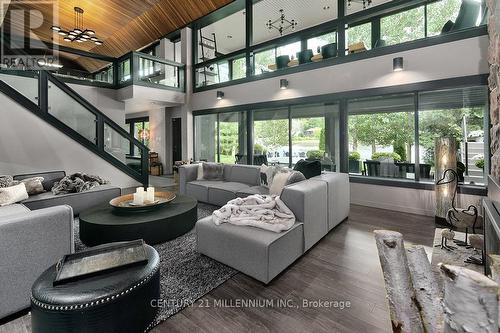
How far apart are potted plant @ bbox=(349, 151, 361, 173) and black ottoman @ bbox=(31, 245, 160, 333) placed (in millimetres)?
4703

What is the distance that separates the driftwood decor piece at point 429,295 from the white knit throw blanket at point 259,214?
1295mm

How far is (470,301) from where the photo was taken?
68cm

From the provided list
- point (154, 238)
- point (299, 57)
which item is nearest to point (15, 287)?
point (154, 238)

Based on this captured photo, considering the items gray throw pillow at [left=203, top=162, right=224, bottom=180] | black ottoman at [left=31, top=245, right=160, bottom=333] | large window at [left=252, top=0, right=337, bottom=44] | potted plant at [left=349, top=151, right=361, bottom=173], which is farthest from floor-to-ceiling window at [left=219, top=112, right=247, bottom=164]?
black ottoman at [left=31, top=245, right=160, bottom=333]

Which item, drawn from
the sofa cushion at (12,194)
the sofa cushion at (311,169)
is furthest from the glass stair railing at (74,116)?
the sofa cushion at (311,169)

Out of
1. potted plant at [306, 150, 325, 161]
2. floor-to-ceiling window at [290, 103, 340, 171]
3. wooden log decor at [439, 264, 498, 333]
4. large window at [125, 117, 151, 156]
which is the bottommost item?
wooden log decor at [439, 264, 498, 333]

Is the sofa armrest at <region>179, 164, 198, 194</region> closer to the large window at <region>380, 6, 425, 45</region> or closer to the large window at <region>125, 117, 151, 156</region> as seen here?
the large window at <region>380, 6, 425, 45</region>

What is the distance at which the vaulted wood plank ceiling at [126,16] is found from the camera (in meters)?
7.30

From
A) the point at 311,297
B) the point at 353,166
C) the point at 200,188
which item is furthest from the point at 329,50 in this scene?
the point at 311,297

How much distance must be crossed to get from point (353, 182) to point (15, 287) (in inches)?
197

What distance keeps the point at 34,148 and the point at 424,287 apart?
21.4 feet

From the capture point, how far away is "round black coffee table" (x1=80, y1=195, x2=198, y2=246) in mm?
2578

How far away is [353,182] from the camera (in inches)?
194

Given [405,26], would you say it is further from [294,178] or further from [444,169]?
[294,178]
